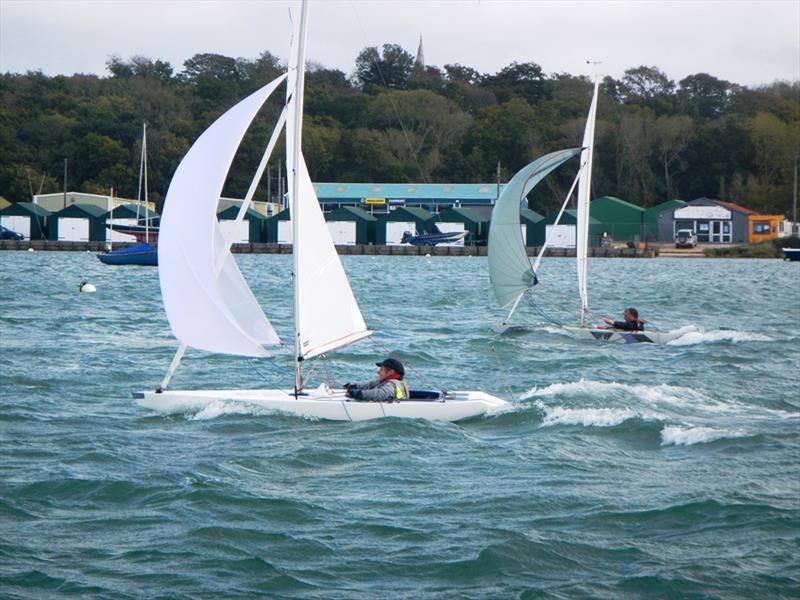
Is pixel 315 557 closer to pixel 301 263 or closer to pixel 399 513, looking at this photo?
pixel 399 513

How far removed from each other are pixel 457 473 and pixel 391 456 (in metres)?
0.99

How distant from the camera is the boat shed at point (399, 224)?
3383 inches

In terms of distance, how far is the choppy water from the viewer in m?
9.87

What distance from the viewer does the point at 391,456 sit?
1377cm

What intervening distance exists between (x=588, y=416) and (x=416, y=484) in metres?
4.26

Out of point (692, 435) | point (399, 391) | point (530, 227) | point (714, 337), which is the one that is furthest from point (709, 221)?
point (399, 391)

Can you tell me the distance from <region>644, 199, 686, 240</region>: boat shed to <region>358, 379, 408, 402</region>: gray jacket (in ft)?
250

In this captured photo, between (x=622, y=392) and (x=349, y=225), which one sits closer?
(x=622, y=392)

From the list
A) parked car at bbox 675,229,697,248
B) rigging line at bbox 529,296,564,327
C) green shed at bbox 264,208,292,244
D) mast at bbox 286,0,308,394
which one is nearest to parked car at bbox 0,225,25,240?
green shed at bbox 264,208,292,244

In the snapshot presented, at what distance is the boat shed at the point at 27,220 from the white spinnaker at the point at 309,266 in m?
73.0

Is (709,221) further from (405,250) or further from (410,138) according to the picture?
(410,138)

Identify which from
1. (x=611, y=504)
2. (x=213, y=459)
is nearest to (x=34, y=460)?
(x=213, y=459)

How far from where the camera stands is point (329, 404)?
15406 millimetres

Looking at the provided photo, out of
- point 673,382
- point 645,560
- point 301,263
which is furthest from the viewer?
point 673,382
